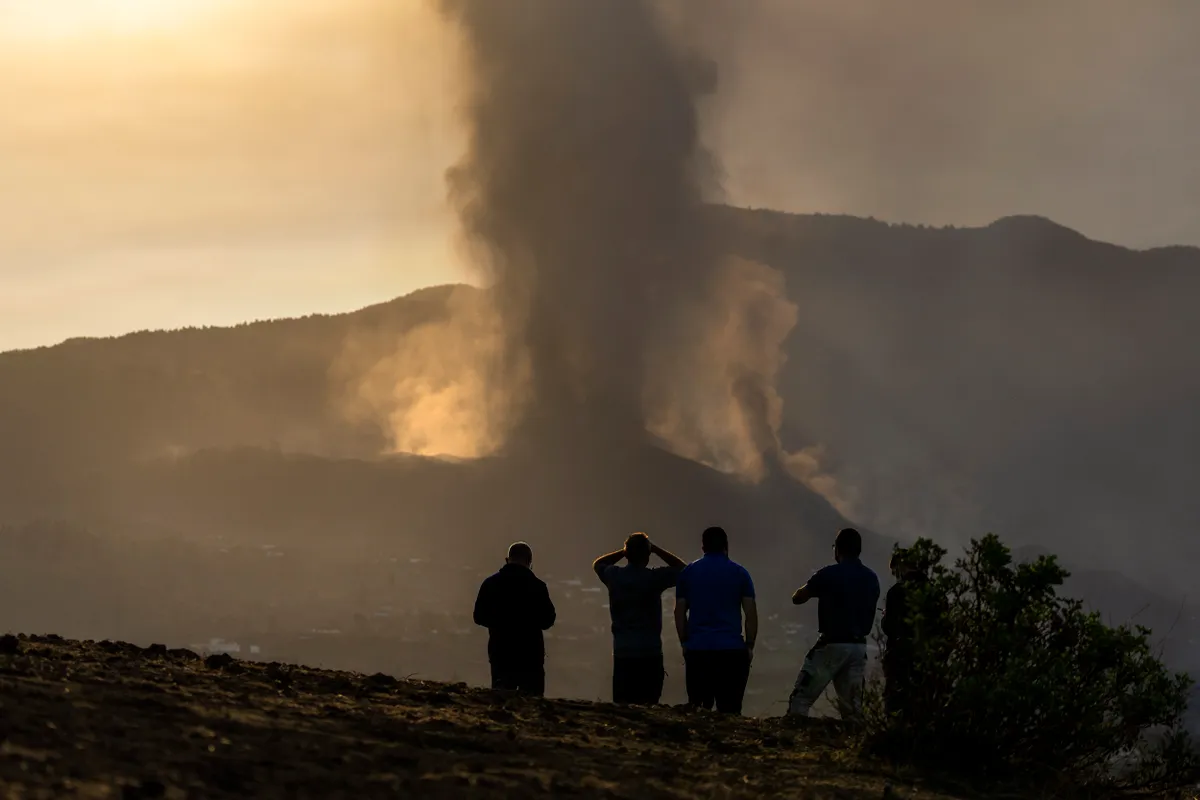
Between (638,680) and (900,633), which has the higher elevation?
(900,633)

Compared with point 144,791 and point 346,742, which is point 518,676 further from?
point 144,791

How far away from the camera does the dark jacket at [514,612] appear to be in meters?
14.8

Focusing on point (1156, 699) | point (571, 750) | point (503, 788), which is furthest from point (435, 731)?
point (1156, 699)

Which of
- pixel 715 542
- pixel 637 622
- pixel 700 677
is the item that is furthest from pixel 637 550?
pixel 700 677

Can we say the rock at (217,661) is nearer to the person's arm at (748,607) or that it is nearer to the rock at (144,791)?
the person's arm at (748,607)

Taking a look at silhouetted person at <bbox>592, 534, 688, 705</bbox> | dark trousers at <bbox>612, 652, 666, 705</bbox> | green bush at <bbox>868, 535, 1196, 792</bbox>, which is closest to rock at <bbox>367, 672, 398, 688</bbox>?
silhouetted person at <bbox>592, 534, 688, 705</bbox>

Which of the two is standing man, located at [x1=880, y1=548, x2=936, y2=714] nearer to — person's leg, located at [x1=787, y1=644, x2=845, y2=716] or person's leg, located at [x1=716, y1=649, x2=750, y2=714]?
person's leg, located at [x1=787, y1=644, x2=845, y2=716]

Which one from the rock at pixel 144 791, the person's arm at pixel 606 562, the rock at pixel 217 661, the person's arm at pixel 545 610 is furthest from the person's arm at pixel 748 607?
the rock at pixel 144 791

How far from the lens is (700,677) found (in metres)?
15.2

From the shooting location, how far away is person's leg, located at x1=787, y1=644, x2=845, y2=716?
14812mm

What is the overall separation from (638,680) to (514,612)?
1745 millimetres

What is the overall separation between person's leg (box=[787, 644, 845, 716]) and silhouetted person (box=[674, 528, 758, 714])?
574mm

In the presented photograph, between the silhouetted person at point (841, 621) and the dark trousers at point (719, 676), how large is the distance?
0.61 m

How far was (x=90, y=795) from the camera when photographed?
762 centimetres
